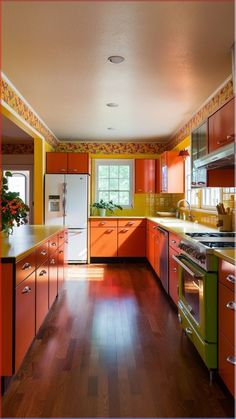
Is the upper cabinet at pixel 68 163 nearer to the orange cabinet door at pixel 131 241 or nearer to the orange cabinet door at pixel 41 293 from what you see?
the orange cabinet door at pixel 131 241

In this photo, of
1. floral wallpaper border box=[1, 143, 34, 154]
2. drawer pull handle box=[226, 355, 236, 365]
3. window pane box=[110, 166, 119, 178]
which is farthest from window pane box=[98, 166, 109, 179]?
drawer pull handle box=[226, 355, 236, 365]

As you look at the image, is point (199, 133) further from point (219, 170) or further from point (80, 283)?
point (80, 283)

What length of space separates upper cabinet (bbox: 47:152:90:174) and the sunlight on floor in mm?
1782

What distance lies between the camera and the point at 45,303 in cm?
A: 306

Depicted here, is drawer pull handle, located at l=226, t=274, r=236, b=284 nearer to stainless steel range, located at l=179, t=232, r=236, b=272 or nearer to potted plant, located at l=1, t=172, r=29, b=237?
stainless steel range, located at l=179, t=232, r=236, b=272

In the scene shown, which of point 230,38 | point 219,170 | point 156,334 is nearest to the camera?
point 230,38

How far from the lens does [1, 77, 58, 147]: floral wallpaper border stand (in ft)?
11.5

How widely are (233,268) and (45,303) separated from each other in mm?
1858

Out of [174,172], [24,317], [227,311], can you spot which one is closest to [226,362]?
[227,311]

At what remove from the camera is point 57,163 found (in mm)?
6145

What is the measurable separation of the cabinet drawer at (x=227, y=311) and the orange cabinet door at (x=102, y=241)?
4.22 meters

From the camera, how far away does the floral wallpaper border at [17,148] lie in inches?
274

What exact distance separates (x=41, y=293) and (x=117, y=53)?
7.09 feet

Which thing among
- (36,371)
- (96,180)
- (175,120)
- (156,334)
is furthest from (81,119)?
(36,371)
